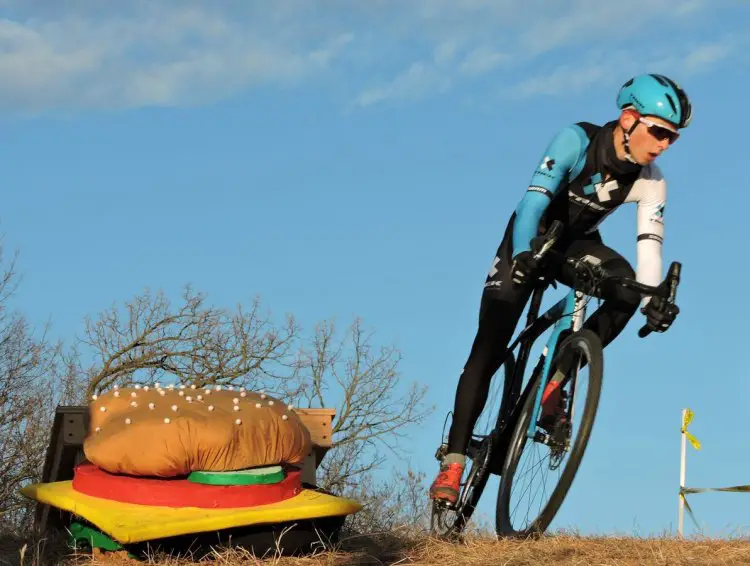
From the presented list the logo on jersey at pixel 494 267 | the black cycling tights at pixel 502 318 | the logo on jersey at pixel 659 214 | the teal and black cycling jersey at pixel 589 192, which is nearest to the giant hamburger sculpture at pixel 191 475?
the black cycling tights at pixel 502 318

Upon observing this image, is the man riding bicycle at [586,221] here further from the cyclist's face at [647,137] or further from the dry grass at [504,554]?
the dry grass at [504,554]

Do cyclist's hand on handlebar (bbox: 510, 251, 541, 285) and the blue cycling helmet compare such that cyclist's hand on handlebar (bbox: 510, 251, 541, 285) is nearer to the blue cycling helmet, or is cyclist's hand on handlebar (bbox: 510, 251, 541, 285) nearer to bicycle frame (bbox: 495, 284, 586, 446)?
bicycle frame (bbox: 495, 284, 586, 446)

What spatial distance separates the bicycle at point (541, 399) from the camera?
5.81 meters

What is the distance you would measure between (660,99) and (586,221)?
83 centimetres

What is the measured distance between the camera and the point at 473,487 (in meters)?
6.65

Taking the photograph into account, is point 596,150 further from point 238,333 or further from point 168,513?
point 238,333

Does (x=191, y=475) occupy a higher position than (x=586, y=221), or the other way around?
(x=586, y=221)

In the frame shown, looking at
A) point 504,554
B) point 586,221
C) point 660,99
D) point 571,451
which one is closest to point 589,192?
point 586,221

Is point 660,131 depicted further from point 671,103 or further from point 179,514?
point 179,514

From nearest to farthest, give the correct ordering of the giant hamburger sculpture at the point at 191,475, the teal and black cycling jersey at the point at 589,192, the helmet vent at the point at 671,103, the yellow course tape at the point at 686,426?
the giant hamburger sculpture at the point at 191,475 < the helmet vent at the point at 671,103 < the teal and black cycling jersey at the point at 589,192 < the yellow course tape at the point at 686,426

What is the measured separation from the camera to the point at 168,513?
232 inches

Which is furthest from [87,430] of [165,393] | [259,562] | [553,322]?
[553,322]

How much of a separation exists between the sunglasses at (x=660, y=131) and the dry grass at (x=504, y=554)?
7.28ft

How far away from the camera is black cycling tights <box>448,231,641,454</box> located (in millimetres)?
6152
